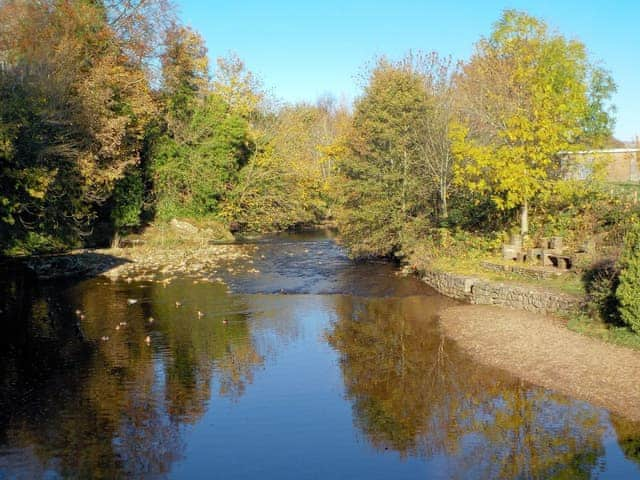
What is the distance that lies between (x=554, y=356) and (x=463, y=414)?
3.39m

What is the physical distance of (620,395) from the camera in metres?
10.8

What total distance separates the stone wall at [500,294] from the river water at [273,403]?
0.82 meters

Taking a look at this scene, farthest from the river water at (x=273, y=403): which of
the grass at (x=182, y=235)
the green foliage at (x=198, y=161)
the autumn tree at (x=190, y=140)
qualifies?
the autumn tree at (x=190, y=140)

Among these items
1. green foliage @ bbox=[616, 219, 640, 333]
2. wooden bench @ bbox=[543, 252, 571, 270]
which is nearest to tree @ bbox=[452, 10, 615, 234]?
wooden bench @ bbox=[543, 252, 571, 270]

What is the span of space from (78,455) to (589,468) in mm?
7406

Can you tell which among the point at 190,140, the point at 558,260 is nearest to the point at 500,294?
the point at 558,260

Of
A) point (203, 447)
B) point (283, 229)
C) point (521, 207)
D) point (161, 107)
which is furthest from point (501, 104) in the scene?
point (283, 229)

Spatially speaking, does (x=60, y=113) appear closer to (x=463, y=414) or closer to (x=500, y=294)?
(x=500, y=294)

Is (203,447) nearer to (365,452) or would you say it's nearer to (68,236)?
(365,452)

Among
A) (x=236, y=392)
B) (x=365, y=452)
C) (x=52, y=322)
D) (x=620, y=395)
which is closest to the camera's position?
(x=365, y=452)

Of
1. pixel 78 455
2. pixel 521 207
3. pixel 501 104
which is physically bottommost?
pixel 78 455

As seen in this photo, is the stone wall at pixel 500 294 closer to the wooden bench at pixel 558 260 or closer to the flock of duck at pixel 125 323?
the wooden bench at pixel 558 260

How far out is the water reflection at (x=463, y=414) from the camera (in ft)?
29.6

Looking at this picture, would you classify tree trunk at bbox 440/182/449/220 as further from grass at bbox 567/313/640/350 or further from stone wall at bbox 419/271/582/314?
grass at bbox 567/313/640/350
